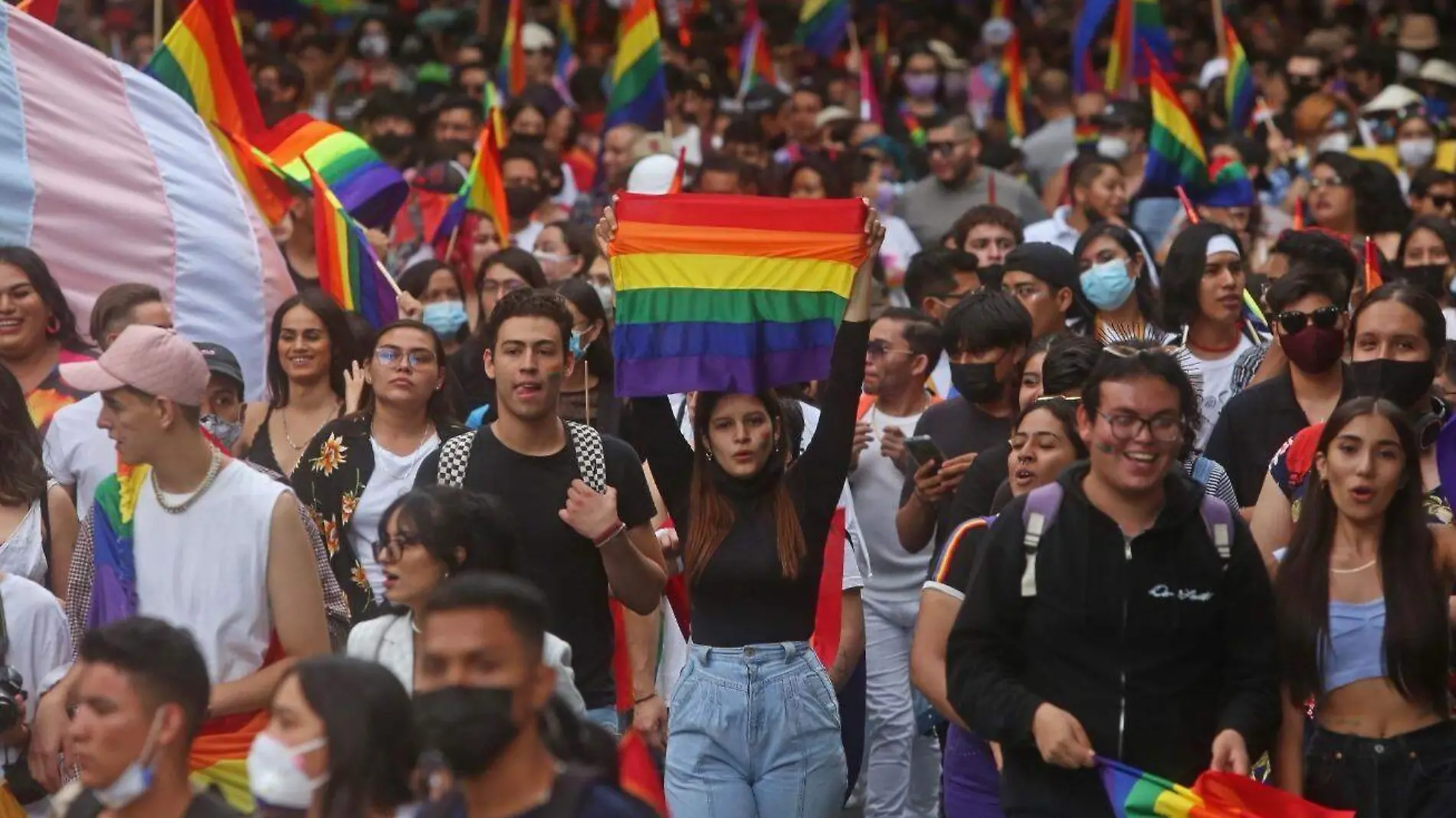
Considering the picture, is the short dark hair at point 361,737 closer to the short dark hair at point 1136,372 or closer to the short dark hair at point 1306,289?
the short dark hair at point 1136,372

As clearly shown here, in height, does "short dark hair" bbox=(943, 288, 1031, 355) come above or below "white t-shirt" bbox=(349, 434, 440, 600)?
above

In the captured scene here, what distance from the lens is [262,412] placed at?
953cm

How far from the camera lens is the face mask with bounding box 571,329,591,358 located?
8.63m

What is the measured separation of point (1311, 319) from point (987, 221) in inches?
141

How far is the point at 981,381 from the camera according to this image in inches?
358

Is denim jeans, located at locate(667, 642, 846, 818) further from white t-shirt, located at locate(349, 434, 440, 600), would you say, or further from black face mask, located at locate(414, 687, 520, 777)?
black face mask, located at locate(414, 687, 520, 777)

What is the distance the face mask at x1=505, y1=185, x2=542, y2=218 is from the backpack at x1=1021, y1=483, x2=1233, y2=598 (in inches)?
314

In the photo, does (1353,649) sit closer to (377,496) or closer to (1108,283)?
(377,496)

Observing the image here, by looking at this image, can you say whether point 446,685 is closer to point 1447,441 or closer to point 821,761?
point 821,761

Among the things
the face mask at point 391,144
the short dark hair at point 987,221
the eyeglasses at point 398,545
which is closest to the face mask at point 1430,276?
the short dark hair at point 987,221

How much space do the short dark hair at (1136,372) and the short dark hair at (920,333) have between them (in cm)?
344

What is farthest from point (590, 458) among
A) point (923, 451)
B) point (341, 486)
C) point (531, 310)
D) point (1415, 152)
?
point (1415, 152)

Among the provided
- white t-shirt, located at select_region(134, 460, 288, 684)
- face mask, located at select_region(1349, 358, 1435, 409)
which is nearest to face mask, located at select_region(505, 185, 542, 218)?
face mask, located at select_region(1349, 358, 1435, 409)

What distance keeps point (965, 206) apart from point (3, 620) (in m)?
8.81
